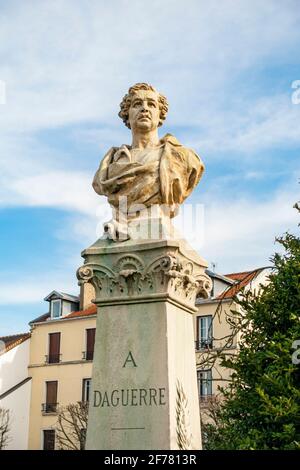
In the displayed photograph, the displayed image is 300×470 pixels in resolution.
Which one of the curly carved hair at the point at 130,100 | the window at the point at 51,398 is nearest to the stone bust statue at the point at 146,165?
the curly carved hair at the point at 130,100

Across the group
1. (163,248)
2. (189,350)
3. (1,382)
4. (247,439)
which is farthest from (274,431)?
(1,382)

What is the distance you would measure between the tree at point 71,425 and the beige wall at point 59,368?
1407mm

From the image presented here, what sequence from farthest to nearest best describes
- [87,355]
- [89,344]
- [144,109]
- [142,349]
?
[89,344] → [87,355] → [144,109] → [142,349]

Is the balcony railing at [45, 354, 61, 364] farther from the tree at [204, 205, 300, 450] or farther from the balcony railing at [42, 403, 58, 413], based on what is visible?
the tree at [204, 205, 300, 450]

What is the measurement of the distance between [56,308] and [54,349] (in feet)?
9.09

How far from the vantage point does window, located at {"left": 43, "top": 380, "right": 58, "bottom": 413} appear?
49031 millimetres

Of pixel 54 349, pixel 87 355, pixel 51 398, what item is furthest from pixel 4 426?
pixel 87 355

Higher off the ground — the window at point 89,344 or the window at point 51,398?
the window at point 89,344

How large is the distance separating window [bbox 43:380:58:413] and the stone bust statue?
1671 inches

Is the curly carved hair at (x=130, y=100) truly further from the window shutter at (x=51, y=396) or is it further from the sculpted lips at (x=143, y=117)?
the window shutter at (x=51, y=396)

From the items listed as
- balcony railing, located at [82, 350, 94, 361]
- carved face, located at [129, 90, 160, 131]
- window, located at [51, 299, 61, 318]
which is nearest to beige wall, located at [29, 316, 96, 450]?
balcony railing, located at [82, 350, 94, 361]

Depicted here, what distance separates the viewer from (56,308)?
168 ft

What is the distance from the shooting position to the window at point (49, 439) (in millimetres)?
47781

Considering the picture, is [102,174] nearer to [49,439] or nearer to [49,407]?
[49,439]
